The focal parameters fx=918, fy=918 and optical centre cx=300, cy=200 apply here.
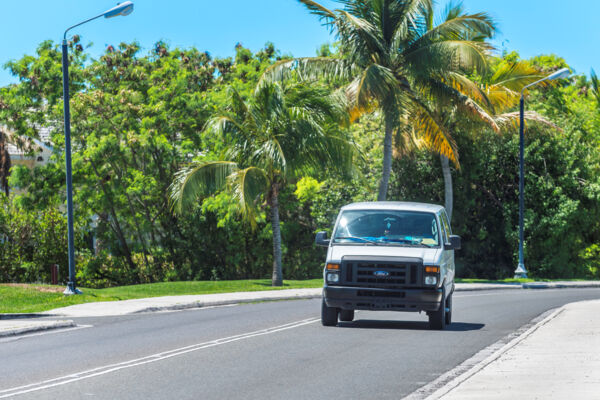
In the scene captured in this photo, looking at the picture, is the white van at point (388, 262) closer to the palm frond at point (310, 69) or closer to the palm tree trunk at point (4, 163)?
the palm frond at point (310, 69)

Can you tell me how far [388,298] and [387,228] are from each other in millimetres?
1470

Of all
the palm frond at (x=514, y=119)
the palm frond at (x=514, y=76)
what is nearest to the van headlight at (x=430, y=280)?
the palm frond at (x=514, y=76)

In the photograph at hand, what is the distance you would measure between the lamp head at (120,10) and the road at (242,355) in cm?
818

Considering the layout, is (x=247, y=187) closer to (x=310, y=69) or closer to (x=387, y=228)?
(x=310, y=69)

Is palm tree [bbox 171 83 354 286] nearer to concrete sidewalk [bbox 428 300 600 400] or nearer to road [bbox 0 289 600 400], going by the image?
road [bbox 0 289 600 400]

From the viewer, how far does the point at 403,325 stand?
55.8ft

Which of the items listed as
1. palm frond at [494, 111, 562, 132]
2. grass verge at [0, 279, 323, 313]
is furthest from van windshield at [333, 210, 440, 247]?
palm frond at [494, 111, 562, 132]

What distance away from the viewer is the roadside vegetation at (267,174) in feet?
111

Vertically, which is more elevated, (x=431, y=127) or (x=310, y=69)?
(x=310, y=69)

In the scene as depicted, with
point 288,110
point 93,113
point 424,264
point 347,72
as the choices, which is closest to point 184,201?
point 288,110

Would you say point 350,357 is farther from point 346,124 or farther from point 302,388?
point 346,124

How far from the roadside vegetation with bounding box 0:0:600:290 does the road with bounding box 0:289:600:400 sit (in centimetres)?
1581

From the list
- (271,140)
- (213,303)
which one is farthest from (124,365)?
(271,140)

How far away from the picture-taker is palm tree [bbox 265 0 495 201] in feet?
106
